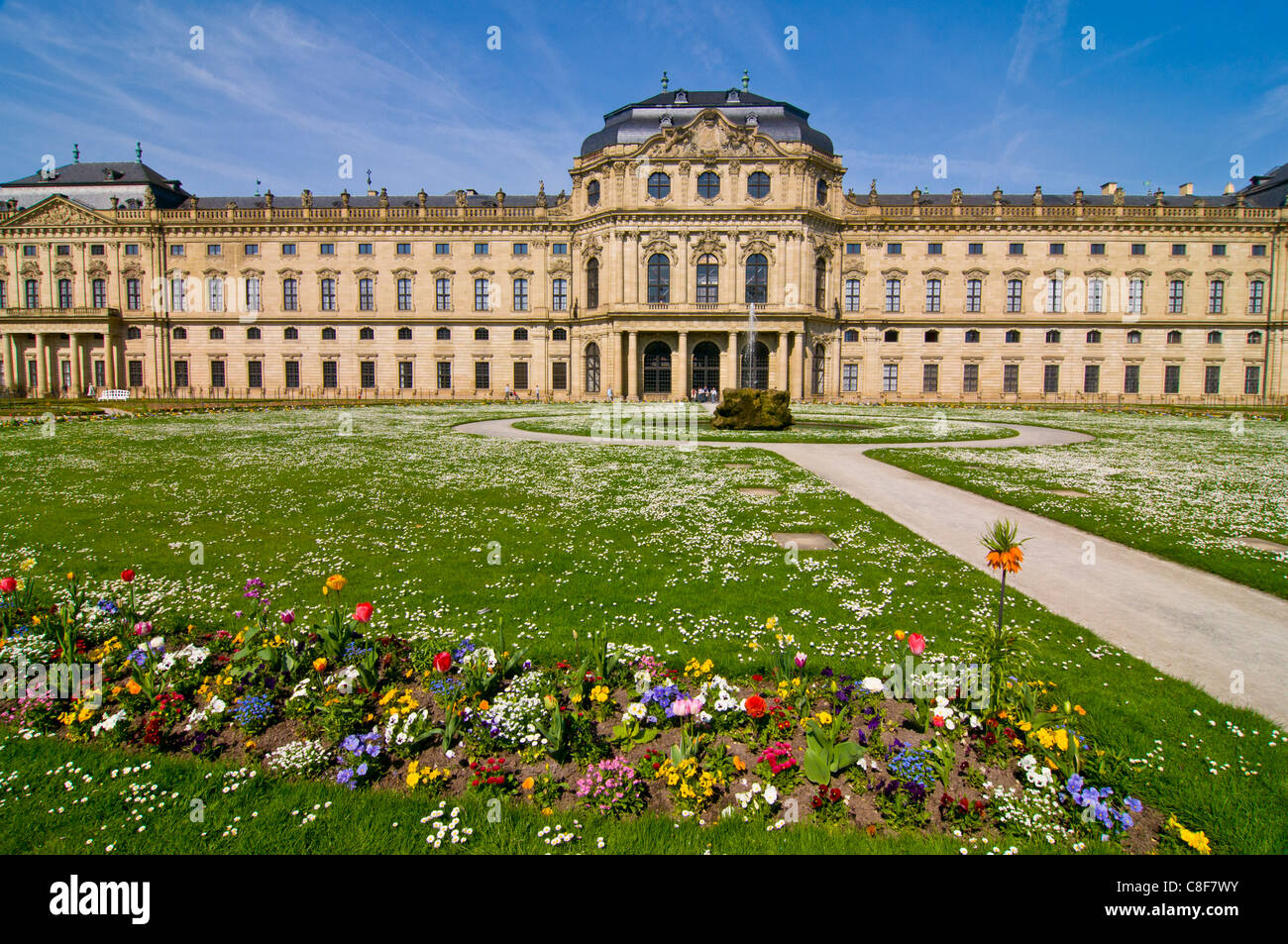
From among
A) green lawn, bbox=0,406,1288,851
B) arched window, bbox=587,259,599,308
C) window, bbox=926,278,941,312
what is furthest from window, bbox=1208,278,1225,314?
green lawn, bbox=0,406,1288,851

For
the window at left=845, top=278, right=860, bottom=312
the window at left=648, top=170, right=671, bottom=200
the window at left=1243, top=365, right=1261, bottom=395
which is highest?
the window at left=648, top=170, right=671, bottom=200

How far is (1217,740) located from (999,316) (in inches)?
2694

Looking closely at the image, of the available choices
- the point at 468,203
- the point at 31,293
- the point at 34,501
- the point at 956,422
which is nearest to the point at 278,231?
the point at 468,203

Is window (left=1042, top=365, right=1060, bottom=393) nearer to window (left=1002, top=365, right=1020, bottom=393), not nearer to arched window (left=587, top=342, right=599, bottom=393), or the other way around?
window (left=1002, top=365, right=1020, bottom=393)

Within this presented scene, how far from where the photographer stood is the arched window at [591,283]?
62188mm

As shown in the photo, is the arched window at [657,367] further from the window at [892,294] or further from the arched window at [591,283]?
the window at [892,294]

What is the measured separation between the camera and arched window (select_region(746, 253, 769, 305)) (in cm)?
5897

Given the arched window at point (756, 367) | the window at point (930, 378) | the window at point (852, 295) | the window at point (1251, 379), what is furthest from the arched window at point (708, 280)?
the window at point (1251, 379)

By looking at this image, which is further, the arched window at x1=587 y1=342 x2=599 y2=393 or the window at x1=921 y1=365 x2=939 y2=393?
the window at x1=921 y1=365 x2=939 y2=393

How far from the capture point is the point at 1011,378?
64.4m

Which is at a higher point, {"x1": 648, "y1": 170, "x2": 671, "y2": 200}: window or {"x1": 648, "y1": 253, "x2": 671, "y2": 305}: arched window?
{"x1": 648, "y1": 170, "x2": 671, "y2": 200}: window

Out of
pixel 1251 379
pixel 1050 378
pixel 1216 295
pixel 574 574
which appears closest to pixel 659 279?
pixel 1050 378

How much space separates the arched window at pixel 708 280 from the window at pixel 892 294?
59.2ft

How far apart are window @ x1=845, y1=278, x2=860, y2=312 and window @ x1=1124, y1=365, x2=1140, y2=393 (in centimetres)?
2826
